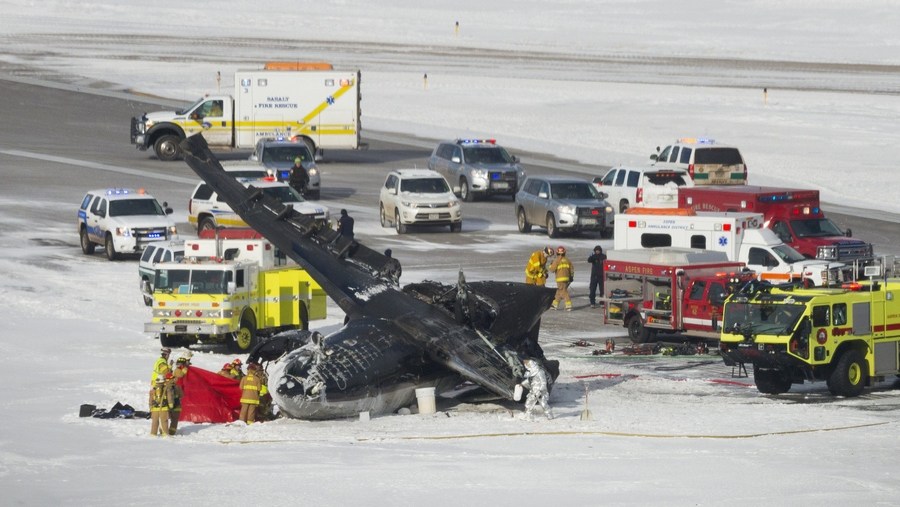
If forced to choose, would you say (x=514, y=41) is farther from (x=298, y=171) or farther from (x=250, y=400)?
(x=250, y=400)

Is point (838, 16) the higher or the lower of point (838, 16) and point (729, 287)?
the higher

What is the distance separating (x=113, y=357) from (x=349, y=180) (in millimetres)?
27773

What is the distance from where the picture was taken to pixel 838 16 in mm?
127062

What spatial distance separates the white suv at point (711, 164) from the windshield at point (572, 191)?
3.96 meters

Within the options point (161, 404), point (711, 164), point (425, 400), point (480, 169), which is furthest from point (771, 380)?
point (480, 169)

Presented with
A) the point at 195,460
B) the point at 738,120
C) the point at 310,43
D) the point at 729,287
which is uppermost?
the point at 310,43

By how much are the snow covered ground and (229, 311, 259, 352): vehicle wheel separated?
52 cm

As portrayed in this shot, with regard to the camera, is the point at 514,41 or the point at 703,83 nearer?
the point at 703,83

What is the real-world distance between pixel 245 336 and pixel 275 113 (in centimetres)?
2770

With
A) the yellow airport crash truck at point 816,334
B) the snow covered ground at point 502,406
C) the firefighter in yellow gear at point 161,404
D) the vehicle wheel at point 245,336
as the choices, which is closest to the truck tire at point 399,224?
the snow covered ground at point 502,406

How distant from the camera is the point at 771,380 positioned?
26562mm

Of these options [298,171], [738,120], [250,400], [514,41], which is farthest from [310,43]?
[250,400]

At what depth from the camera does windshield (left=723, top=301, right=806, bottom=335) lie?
2575cm

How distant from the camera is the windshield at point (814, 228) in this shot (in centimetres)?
3881
